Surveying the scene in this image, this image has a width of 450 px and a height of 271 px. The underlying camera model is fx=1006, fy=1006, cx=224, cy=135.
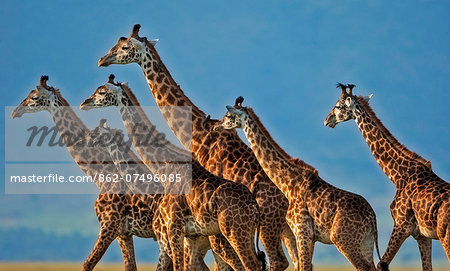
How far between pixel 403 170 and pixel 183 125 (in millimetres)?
5028

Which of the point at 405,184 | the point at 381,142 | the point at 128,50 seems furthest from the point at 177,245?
the point at 381,142

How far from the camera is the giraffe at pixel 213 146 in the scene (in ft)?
67.4

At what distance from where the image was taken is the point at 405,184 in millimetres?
21203

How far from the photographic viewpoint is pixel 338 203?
64.5 ft

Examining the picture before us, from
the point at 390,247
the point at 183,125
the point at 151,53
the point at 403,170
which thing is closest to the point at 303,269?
the point at 390,247

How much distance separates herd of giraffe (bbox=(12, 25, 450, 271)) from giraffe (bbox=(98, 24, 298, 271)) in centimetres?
3

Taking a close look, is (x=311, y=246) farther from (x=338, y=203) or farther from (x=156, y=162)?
(x=156, y=162)

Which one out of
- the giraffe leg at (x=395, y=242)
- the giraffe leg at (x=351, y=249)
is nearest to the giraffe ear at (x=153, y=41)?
the giraffe leg at (x=351, y=249)

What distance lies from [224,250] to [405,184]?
13.8 ft

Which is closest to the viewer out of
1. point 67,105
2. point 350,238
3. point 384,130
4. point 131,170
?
point 350,238

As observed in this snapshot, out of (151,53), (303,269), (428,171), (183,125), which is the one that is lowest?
(303,269)

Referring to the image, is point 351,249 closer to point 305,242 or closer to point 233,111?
point 305,242

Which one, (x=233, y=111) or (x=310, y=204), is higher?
(x=233, y=111)

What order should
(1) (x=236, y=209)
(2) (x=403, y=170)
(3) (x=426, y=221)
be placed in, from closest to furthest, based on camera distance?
1. (1) (x=236, y=209)
2. (3) (x=426, y=221)
3. (2) (x=403, y=170)
